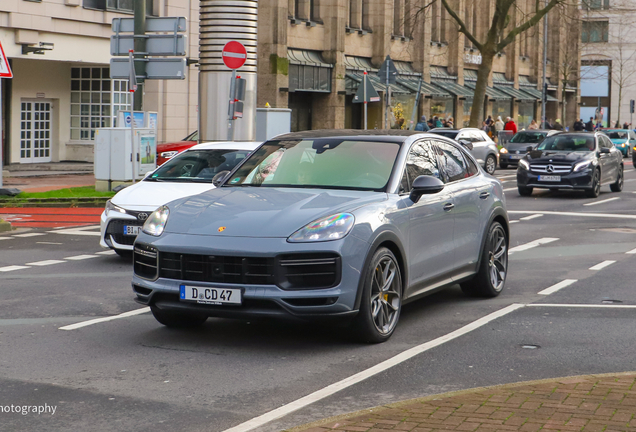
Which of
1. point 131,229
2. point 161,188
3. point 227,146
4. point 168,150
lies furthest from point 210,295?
point 168,150

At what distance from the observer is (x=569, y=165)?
22953 mm

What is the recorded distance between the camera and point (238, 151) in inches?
510

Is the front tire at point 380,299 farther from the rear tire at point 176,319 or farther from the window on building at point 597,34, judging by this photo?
the window on building at point 597,34

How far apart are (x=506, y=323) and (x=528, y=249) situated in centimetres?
546

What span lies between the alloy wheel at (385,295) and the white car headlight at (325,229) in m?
0.42

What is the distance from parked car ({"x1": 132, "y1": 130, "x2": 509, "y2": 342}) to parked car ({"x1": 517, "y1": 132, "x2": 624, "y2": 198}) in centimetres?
1465

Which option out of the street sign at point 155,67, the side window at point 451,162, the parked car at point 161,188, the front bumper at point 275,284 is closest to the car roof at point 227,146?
the parked car at point 161,188

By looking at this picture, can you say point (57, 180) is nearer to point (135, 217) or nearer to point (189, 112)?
point (189, 112)

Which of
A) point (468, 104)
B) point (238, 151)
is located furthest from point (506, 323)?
point (468, 104)

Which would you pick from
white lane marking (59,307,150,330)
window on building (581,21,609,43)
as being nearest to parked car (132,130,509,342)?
white lane marking (59,307,150,330)

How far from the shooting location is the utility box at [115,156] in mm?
21297

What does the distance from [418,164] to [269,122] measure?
65.6ft

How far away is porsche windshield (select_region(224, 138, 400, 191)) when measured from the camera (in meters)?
7.80

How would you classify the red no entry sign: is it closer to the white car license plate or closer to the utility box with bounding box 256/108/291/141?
the utility box with bounding box 256/108/291/141
